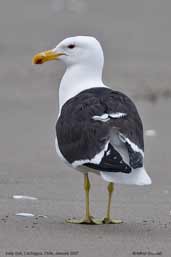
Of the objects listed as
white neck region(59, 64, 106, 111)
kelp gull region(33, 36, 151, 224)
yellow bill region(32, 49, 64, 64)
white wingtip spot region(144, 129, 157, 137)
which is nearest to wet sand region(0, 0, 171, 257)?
white wingtip spot region(144, 129, 157, 137)

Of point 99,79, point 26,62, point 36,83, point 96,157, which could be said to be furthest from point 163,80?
point 96,157

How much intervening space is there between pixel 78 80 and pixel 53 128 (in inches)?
147

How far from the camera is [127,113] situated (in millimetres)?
7672

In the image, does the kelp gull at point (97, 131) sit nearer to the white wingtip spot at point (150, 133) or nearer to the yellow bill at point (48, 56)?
the yellow bill at point (48, 56)

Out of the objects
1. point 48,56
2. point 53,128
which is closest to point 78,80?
point 48,56

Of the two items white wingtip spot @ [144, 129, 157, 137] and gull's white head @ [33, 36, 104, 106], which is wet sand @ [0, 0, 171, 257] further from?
gull's white head @ [33, 36, 104, 106]

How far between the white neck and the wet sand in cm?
85

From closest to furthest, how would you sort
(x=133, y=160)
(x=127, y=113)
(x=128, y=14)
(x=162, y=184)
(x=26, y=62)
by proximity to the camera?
(x=133, y=160)
(x=127, y=113)
(x=162, y=184)
(x=26, y=62)
(x=128, y=14)

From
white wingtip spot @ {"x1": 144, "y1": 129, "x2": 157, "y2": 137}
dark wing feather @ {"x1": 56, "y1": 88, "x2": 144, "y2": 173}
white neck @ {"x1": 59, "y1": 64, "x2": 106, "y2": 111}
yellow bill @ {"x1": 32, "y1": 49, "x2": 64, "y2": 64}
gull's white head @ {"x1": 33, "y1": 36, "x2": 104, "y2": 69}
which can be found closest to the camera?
dark wing feather @ {"x1": 56, "y1": 88, "x2": 144, "y2": 173}

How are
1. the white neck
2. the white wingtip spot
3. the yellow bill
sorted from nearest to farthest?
the white neck → the yellow bill → the white wingtip spot

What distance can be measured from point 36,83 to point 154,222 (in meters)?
8.66

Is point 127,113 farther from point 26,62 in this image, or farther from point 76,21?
point 76,21

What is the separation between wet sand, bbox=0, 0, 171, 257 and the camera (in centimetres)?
707

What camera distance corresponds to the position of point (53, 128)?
12.1 metres
